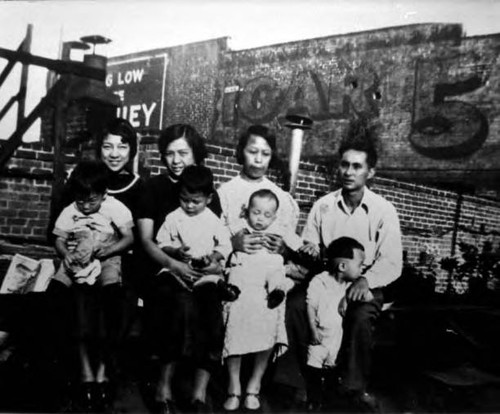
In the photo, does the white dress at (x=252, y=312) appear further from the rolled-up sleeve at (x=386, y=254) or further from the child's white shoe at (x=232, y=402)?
the rolled-up sleeve at (x=386, y=254)

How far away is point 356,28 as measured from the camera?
3.93 metres

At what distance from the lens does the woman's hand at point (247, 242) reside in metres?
3.23

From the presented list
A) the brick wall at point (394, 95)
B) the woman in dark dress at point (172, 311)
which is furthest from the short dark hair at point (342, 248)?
the brick wall at point (394, 95)

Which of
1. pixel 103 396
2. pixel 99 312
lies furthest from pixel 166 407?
pixel 99 312

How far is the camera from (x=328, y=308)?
127 inches

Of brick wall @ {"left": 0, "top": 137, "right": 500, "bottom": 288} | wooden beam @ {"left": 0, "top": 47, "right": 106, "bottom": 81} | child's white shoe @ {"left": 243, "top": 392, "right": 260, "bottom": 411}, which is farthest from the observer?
brick wall @ {"left": 0, "top": 137, "right": 500, "bottom": 288}

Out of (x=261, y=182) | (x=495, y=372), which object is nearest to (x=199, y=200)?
(x=261, y=182)

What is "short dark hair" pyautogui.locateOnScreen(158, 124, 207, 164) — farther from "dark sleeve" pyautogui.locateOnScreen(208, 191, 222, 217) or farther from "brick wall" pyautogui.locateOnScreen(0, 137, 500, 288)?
"brick wall" pyautogui.locateOnScreen(0, 137, 500, 288)

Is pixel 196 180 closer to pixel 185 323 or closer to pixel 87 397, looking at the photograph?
pixel 185 323

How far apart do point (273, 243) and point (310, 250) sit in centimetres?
28

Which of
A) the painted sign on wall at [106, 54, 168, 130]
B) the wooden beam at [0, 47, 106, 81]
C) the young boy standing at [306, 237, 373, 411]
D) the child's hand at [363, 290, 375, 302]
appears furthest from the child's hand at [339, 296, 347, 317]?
the painted sign on wall at [106, 54, 168, 130]

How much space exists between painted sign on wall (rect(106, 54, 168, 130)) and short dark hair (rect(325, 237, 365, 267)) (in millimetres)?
3492

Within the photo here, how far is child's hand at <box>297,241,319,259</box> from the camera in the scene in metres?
3.41

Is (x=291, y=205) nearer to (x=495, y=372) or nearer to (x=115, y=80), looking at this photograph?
(x=495, y=372)
